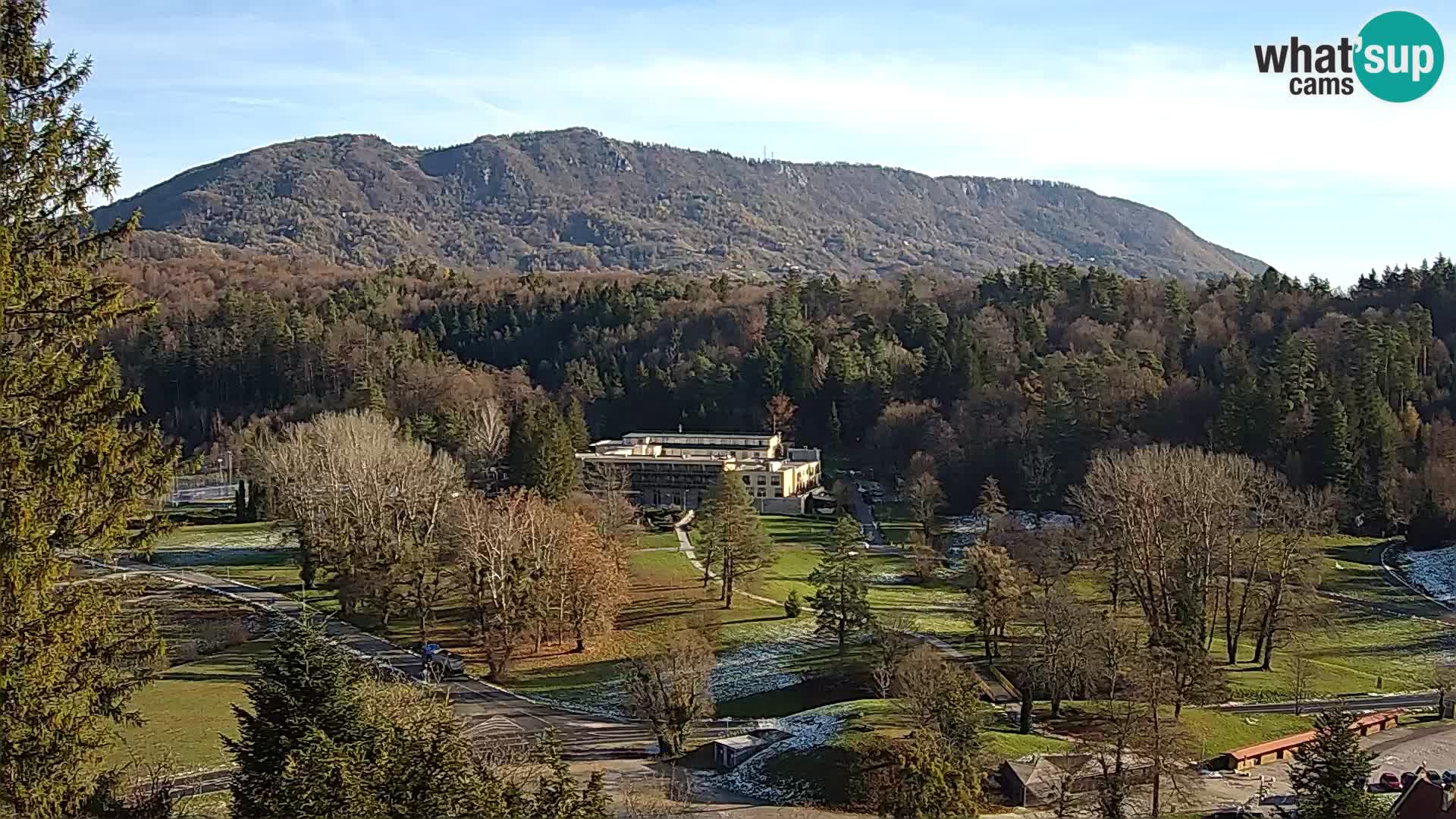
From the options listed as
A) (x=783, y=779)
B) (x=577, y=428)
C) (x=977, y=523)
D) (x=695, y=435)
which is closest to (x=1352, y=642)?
(x=783, y=779)

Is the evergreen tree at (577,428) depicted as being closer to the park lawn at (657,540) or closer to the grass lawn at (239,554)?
the park lawn at (657,540)

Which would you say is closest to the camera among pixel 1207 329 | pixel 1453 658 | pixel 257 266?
pixel 1453 658

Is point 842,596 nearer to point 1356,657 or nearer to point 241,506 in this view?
point 1356,657

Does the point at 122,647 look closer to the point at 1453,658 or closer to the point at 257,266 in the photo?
the point at 1453,658

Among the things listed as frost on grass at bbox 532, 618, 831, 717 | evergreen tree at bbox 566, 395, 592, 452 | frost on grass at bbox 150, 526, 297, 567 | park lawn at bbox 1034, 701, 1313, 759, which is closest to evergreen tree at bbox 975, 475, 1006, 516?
frost on grass at bbox 532, 618, 831, 717

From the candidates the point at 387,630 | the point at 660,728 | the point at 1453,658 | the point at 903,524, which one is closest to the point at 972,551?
the point at 660,728

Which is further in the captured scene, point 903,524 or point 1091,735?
point 903,524

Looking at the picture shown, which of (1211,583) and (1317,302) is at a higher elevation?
(1317,302)
